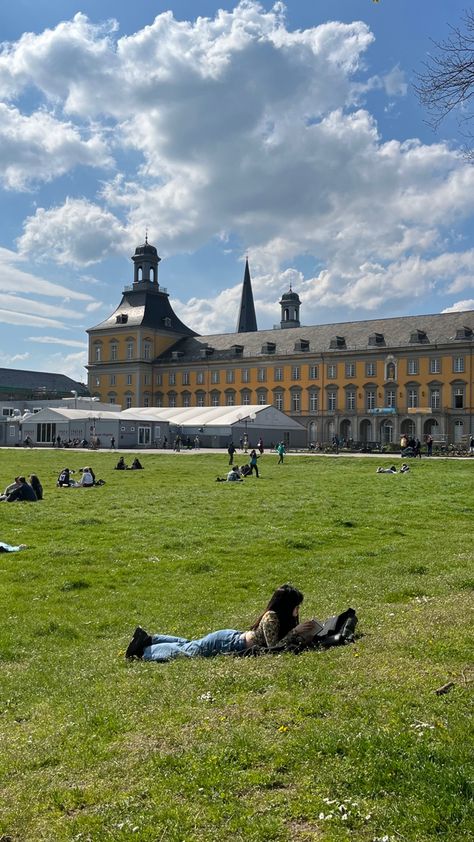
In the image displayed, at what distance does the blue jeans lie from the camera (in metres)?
7.39

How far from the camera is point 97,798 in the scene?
457cm

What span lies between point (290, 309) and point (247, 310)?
25.4 ft

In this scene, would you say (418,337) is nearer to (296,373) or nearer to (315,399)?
(315,399)

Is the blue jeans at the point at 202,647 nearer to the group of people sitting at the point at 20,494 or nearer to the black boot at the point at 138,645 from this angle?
the black boot at the point at 138,645

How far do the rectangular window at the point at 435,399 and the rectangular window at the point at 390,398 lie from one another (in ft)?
13.0

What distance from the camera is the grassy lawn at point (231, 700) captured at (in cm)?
426

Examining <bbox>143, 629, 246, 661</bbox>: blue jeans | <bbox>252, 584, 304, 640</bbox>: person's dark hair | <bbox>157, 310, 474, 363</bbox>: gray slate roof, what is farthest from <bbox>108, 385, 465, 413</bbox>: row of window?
<bbox>143, 629, 246, 661</bbox>: blue jeans

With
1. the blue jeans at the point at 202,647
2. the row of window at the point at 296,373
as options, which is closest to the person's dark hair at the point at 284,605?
the blue jeans at the point at 202,647

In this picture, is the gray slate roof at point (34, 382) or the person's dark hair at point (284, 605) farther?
the gray slate roof at point (34, 382)

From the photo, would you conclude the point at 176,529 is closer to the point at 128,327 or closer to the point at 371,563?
the point at 371,563

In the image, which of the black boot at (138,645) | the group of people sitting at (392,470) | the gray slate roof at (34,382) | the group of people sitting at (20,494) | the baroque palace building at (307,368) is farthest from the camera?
the gray slate roof at (34,382)

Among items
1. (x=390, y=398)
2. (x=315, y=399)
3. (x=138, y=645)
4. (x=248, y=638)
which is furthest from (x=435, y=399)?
(x=138, y=645)

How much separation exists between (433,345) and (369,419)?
401 inches

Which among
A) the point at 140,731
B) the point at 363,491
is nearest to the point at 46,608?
the point at 140,731
